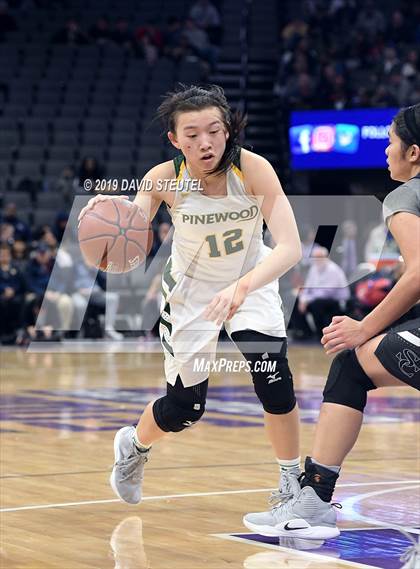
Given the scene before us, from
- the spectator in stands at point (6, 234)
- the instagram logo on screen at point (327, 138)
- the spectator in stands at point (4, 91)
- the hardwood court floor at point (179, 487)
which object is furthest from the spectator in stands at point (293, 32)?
the hardwood court floor at point (179, 487)

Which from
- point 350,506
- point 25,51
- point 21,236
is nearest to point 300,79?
point 25,51

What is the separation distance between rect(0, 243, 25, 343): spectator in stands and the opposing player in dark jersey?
11.7 metres

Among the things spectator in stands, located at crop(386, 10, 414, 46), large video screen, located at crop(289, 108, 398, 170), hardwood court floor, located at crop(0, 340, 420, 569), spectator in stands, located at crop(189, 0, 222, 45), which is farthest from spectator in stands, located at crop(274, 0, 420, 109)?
hardwood court floor, located at crop(0, 340, 420, 569)

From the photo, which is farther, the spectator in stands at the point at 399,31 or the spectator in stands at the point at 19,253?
the spectator in stands at the point at 399,31

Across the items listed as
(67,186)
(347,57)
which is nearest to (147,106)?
(67,186)

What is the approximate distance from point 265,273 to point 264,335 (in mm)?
439

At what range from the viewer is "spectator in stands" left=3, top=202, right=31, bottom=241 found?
16.4 m

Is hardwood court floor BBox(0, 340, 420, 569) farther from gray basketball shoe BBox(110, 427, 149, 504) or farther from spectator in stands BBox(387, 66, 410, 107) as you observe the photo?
spectator in stands BBox(387, 66, 410, 107)

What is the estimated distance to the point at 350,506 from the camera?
525 centimetres

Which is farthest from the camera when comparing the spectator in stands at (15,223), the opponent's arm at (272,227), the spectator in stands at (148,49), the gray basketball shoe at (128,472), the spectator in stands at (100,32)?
the spectator in stands at (100,32)

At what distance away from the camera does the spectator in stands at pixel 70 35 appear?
21.8m

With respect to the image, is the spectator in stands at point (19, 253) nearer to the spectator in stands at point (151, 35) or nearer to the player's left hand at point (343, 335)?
the spectator in stands at point (151, 35)

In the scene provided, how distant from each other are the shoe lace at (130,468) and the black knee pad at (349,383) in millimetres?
1217

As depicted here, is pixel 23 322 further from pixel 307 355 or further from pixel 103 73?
pixel 103 73
